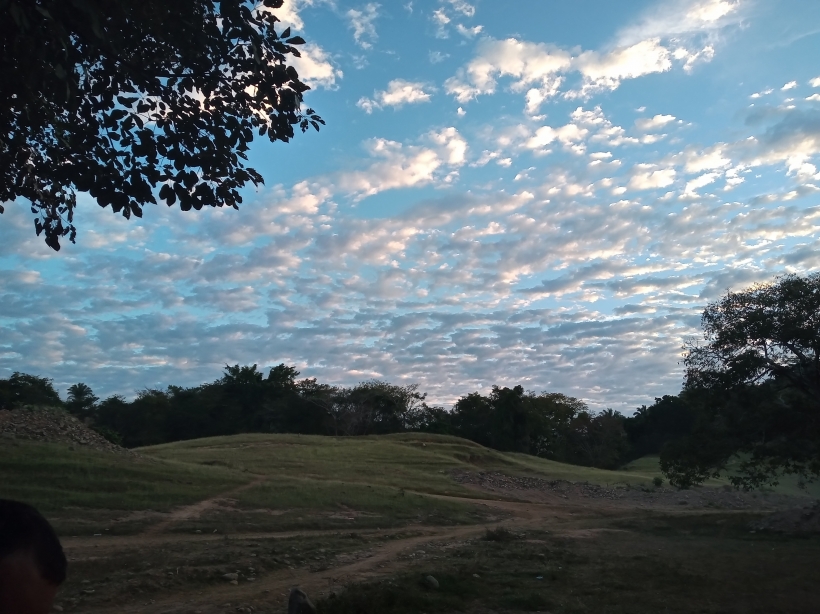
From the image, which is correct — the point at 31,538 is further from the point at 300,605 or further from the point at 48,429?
the point at 48,429

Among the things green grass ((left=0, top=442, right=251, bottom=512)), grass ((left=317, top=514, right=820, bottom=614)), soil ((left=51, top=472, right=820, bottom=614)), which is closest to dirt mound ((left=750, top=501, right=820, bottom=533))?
soil ((left=51, top=472, right=820, bottom=614))

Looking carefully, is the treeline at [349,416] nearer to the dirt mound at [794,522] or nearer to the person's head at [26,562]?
the dirt mound at [794,522]

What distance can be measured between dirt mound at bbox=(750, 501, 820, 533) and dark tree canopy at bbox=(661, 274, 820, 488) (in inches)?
43.6

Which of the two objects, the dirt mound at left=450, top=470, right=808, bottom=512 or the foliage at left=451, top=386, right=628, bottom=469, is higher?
the foliage at left=451, top=386, right=628, bottom=469

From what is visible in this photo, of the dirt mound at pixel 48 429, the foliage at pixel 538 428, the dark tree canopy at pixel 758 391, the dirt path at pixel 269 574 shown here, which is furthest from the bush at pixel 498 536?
the foliage at pixel 538 428

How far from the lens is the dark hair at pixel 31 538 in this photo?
1.89m

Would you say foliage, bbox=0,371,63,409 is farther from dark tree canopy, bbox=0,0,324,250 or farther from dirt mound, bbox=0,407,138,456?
dark tree canopy, bbox=0,0,324,250

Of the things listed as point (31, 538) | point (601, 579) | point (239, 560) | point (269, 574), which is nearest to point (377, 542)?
point (239, 560)

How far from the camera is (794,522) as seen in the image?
56.0 feet

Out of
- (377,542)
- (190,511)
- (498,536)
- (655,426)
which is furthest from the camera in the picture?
(655,426)

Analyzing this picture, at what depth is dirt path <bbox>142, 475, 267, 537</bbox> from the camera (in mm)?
14383

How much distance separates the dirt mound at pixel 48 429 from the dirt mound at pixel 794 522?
21.4 meters

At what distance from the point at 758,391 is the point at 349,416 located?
151 ft

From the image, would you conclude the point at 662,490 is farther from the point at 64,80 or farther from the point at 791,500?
the point at 64,80
